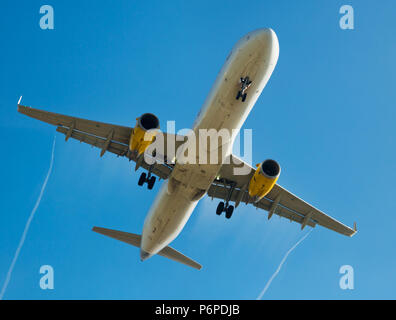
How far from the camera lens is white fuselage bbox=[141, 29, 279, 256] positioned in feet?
64.3

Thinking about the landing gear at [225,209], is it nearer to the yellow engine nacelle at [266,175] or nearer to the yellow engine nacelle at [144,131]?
the yellow engine nacelle at [266,175]

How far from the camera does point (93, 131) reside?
81.0 feet

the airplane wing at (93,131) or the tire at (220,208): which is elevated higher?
the airplane wing at (93,131)

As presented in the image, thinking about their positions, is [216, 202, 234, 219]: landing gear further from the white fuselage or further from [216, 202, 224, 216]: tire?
the white fuselage

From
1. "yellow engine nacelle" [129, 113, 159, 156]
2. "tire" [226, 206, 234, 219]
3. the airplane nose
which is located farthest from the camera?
the airplane nose

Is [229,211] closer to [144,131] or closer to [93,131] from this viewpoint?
[144,131]

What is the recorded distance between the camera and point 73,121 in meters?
24.1

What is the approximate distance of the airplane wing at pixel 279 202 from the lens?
87.2 ft

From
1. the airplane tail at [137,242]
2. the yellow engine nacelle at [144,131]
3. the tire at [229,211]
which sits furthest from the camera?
the airplane tail at [137,242]

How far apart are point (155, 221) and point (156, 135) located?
15.9 ft

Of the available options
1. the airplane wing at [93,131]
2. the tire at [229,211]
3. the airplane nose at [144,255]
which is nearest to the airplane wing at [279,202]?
the tire at [229,211]

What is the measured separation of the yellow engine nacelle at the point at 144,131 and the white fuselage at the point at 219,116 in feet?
6.46

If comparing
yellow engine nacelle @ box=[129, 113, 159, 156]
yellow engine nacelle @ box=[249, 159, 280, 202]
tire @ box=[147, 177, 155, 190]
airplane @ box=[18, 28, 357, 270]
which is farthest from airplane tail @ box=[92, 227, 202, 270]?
→ yellow engine nacelle @ box=[129, 113, 159, 156]

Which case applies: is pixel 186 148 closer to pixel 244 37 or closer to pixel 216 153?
pixel 216 153
